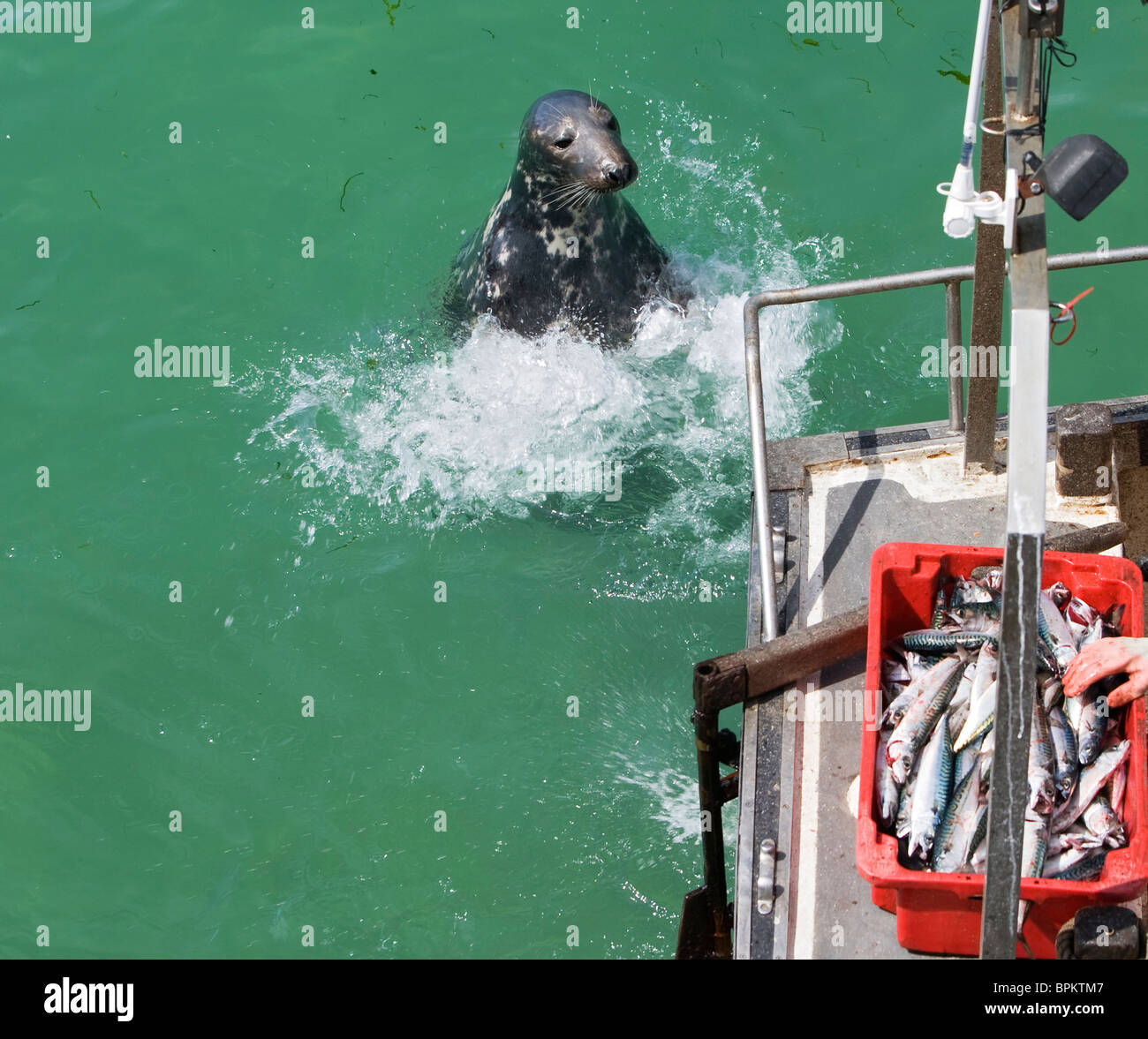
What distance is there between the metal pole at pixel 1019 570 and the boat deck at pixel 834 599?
120cm

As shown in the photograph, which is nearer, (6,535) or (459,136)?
(6,535)

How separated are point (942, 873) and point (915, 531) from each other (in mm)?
1881

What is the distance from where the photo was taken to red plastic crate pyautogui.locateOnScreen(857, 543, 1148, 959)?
358 centimetres

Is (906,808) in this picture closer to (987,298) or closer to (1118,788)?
(1118,788)

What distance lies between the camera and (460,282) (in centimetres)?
712

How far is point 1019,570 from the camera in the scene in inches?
109

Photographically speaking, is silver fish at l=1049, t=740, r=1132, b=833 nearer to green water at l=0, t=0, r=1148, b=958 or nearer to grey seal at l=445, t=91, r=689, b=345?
green water at l=0, t=0, r=1148, b=958

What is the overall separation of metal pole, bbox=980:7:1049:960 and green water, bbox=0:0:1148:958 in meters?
2.86

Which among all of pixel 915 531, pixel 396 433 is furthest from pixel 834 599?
pixel 396 433

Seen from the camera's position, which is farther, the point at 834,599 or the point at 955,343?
the point at 955,343

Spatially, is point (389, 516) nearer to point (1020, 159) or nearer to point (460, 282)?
point (460, 282)

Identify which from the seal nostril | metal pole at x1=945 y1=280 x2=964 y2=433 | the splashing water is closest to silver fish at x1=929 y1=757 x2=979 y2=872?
metal pole at x1=945 y1=280 x2=964 y2=433

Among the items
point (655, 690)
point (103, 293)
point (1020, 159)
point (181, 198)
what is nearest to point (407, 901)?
point (655, 690)

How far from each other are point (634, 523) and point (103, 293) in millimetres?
4089
